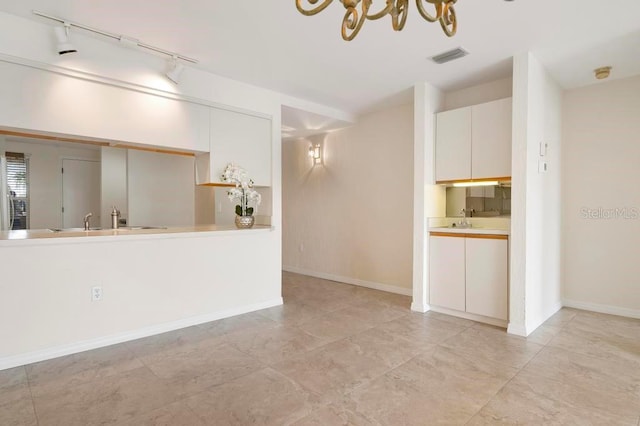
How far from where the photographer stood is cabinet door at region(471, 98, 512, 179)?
11.4 feet

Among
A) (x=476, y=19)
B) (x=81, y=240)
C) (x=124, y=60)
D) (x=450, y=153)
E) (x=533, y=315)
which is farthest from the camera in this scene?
(x=450, y=153)

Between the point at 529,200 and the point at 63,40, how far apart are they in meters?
4.12

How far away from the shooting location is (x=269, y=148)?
4215mm

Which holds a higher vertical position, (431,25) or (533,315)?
(431,25)

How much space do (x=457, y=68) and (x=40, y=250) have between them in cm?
405

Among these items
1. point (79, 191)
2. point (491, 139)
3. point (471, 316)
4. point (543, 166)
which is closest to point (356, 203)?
point (491, 139)

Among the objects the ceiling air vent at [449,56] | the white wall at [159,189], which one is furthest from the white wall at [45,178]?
the ceiling air vent at [449,56]

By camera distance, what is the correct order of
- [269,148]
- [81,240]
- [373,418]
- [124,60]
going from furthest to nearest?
→ 1. [269,148]
2. [124,60]
3. [81,240]
4. [373,418]

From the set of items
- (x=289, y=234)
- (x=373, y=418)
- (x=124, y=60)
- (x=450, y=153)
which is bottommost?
(x=373, y=418)

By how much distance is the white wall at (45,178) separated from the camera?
206 inches

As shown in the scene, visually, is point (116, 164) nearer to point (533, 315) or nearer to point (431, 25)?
point (431, 25)

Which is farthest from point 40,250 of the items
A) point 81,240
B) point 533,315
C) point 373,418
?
point 533,315

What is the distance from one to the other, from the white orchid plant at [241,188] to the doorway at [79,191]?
9.49ft

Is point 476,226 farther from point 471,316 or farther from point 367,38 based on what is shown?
point 367,38
